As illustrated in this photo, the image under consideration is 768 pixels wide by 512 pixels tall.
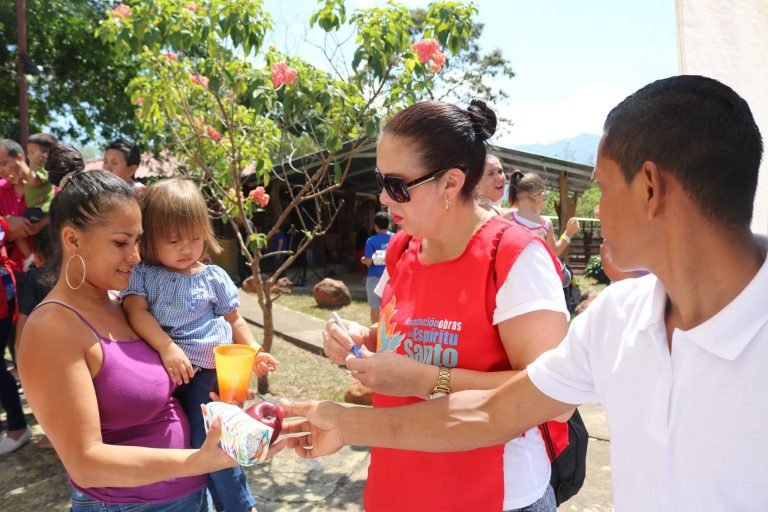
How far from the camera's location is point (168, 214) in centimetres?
218

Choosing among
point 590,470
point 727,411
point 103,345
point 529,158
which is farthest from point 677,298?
point 529,158

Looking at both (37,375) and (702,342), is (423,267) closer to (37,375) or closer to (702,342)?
(702,342)

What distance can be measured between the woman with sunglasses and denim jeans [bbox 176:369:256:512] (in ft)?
2.68

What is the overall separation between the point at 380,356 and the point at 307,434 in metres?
0.39

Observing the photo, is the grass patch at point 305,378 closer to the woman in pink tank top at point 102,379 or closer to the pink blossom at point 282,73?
the pink blossom at point 282,73

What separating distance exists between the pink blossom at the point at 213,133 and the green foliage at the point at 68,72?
8.73 m

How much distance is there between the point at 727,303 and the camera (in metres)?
0.97

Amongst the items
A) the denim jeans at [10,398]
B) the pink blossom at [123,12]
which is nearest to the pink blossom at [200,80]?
the pink blossom at [123,12]

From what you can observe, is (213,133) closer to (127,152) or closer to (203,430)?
(127,152)

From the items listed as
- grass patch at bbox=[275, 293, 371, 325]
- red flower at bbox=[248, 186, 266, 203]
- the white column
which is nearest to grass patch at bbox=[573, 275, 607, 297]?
grass patch at bbox=[275, 293, 371, 325]

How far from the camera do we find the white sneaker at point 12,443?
3754 mm

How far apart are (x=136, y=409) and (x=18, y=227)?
10.6 feet

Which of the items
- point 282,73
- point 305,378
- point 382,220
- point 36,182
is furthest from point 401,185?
point 382,220

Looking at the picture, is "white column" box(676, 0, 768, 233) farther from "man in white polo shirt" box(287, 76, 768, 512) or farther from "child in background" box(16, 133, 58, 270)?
"child in background" box(16, 133, 58, 270)
